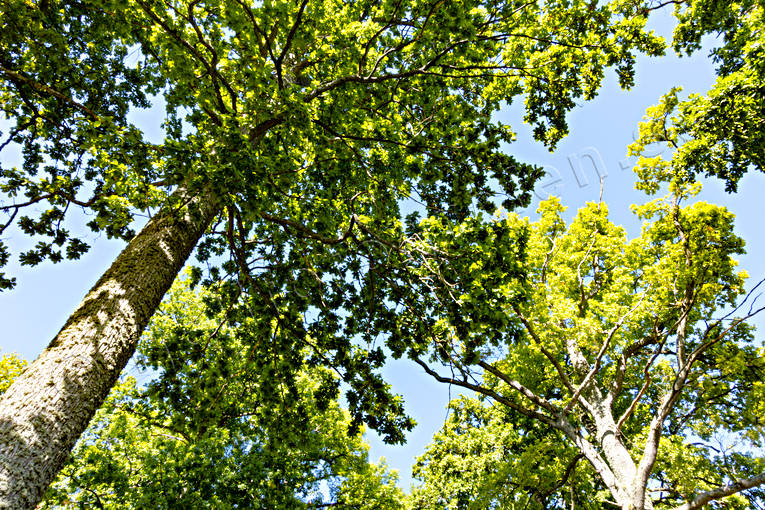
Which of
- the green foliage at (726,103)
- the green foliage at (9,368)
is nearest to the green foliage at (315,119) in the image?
the green foliage at (726,103)

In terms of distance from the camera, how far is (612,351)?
11.3 metres

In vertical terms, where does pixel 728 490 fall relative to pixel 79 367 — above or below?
above

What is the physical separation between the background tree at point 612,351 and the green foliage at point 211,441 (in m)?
3.27

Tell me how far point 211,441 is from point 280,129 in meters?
8.64

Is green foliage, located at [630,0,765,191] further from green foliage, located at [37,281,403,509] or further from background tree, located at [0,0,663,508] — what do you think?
green foliage, located at [37,281,403,509]

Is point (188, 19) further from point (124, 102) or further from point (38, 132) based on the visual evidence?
point (38, 132)

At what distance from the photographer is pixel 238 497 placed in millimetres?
9500

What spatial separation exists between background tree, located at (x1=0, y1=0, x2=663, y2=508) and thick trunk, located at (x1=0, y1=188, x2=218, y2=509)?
2 cm

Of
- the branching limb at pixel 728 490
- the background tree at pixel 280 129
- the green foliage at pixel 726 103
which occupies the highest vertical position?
the green foliage at pixel 726 103

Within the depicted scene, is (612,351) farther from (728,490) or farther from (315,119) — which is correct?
(315,119)

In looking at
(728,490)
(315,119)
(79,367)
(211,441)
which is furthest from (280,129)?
(728,490)

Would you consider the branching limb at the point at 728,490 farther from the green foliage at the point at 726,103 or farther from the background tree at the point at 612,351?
the green foliage at the point at 726,103

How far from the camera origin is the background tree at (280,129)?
14.5ft

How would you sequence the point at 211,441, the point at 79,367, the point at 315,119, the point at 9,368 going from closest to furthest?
the point at 79,367
the point at 315,119
the point at 211,441
the point at 9,368
